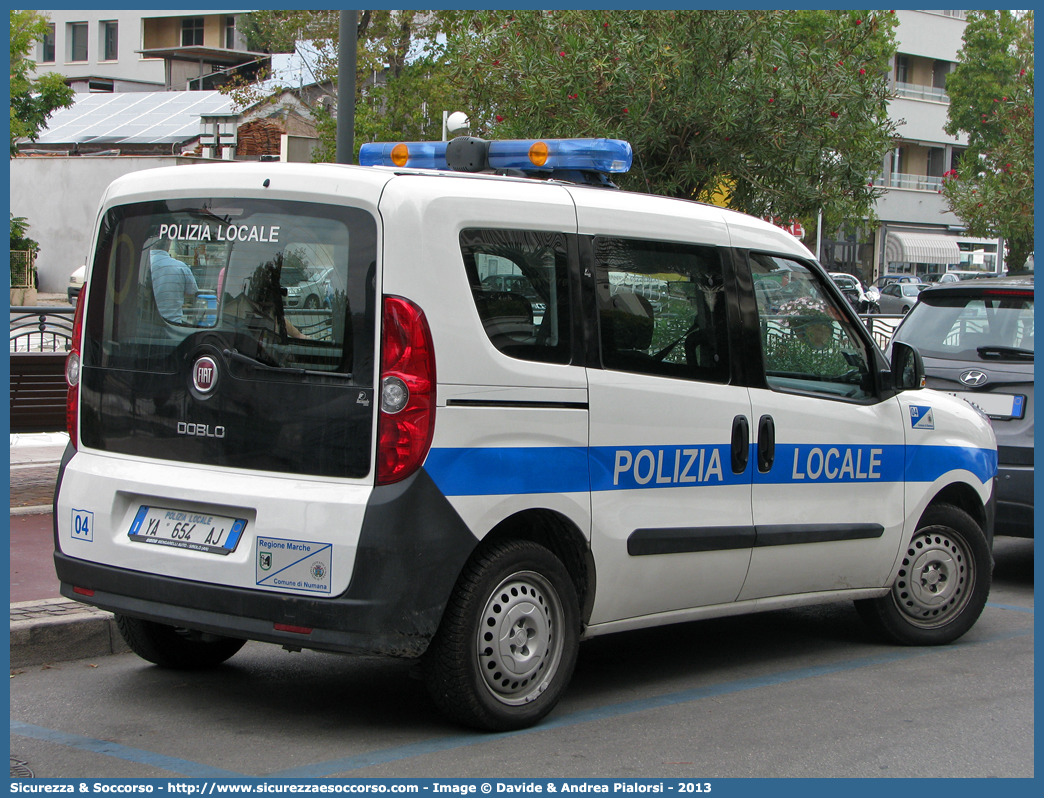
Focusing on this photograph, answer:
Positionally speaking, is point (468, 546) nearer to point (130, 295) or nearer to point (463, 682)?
point (463, 682)

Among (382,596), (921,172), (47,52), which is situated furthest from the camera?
(47,52)

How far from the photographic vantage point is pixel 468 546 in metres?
4.57

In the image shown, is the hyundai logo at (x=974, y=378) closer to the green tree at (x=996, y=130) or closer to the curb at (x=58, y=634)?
→ the curb at (x=58, y=634)

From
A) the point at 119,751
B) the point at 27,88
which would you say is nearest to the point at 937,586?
the point at 119,751

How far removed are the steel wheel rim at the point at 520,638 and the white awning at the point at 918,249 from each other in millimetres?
59570

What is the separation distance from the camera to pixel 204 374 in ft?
15.5

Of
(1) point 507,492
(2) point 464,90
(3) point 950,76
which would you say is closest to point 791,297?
(1) point 507,492

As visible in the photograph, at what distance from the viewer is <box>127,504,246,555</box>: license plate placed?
457 centimetres

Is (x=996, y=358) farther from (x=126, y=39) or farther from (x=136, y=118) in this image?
(x=126, y=39)

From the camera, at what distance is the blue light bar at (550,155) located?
5.57 m

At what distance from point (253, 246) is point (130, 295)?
625 mm

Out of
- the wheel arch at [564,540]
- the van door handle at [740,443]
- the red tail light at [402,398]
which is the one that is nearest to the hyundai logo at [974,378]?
the van door handle at [740,443]

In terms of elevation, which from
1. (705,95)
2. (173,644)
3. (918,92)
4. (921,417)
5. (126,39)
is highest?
(126,39)

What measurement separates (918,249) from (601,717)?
197 feet
